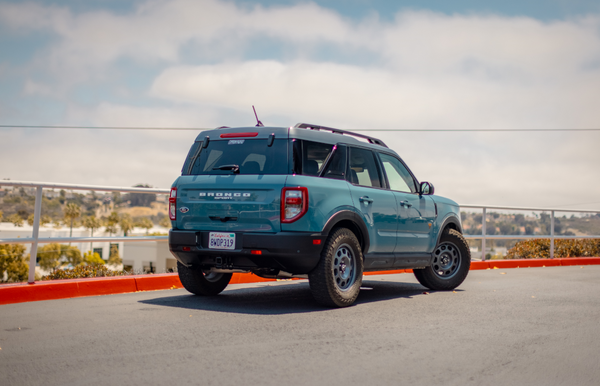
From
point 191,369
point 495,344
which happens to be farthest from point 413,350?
point 191,369

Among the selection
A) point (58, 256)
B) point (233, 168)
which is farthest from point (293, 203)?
point (58, 256)

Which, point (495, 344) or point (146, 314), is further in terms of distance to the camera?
point (146, 314)

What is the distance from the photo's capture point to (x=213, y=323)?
5.67 meters

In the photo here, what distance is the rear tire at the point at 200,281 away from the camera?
7.50m

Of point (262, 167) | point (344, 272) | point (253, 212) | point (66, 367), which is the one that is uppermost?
point (262, 167)

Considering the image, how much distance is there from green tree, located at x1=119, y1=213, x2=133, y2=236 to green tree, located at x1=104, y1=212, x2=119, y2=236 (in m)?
1.51

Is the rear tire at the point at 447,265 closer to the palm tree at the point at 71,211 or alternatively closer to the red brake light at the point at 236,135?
the red brake light at the point at 236,135

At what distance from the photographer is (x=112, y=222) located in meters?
133

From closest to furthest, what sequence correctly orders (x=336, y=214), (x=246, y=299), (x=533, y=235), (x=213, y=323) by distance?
(x=213, y=323)
(x=336, y=214)
(x=246, y=299)
(x=533, y=235)

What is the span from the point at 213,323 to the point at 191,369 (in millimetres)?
1644

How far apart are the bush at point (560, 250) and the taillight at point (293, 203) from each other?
39.1 ft

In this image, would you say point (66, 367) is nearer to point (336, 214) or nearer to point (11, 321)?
point (11, 321)

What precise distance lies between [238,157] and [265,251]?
4.10 feet

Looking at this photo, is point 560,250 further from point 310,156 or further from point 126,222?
point 126,222
